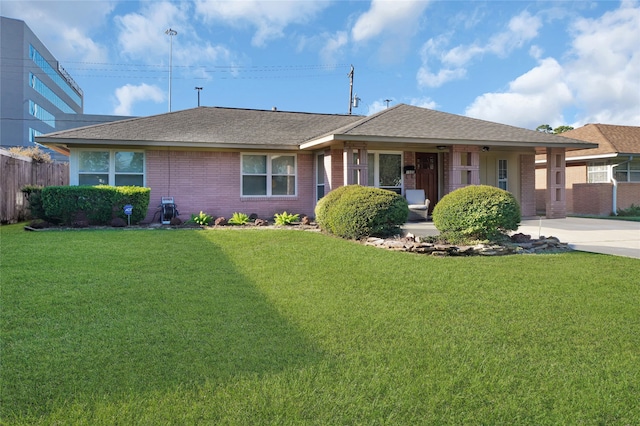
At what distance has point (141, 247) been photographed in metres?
8.12

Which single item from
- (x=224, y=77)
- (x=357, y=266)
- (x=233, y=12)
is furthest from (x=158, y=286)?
(x=224, y=77)

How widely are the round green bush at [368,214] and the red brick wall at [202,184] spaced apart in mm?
5331

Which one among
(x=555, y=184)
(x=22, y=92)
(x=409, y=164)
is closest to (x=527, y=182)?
(x=555, y=184)

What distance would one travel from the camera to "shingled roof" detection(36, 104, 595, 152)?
1273 centimetres

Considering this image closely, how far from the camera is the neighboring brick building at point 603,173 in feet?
62.0

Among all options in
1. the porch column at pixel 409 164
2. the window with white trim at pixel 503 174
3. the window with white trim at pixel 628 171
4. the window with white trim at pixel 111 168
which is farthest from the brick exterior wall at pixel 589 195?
the window with white trim at pixel 111 168

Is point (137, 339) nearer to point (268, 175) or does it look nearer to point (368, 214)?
point (368, 214)

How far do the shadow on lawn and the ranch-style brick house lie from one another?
7.68 meters

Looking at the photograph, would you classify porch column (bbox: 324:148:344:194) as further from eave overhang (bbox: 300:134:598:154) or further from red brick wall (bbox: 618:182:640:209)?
red brick wall (bbox: 618:182:640:209)

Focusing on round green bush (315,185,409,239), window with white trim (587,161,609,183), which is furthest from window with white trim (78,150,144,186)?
window with white trim (587,161,609,183)

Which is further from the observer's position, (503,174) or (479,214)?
(503,174)

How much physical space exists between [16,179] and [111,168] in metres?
3.18

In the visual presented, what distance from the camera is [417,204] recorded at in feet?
46.8

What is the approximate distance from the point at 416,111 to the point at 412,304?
12.5 m
